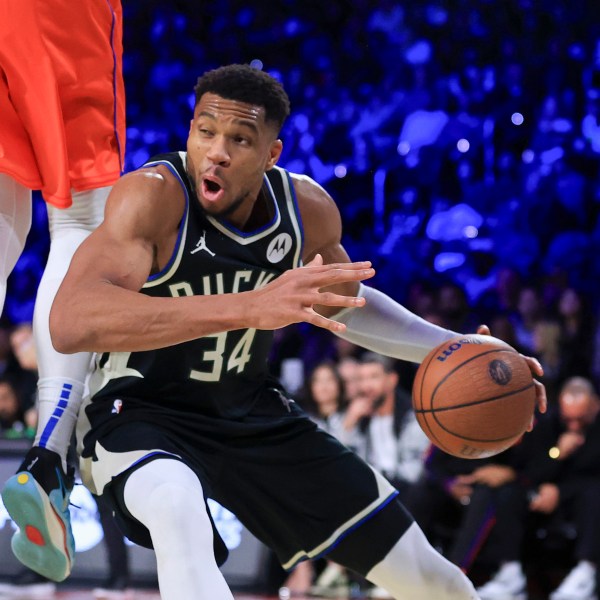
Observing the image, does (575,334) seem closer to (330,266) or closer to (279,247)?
(279,247)


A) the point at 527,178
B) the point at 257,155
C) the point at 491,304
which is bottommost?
the point at 491,304

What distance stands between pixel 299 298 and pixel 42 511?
106 cm

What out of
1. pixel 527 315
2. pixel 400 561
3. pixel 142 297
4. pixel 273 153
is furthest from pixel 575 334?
pixel 142 297

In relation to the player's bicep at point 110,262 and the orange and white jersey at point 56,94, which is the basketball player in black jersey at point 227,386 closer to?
the player's bicep at point 110,262

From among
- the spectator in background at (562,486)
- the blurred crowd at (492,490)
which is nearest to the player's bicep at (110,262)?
the blurred crowd at (492,490)

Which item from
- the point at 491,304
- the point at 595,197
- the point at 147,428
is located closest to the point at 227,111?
the point at 147,428

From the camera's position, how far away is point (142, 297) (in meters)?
2.59

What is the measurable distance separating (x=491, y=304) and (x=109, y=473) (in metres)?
5.53

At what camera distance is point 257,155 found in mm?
3084

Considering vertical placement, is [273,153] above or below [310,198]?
above

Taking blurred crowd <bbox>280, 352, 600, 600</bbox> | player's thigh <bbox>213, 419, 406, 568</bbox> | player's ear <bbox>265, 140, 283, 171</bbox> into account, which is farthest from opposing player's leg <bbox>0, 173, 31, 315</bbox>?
blurred crowd <bbox>280, 352, 600, 600</bbox>

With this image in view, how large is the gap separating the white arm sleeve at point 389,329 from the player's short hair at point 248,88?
28.0 inches

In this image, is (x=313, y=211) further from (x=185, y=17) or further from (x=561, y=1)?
(x=185, y=17)

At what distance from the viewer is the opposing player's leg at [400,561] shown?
314cm
